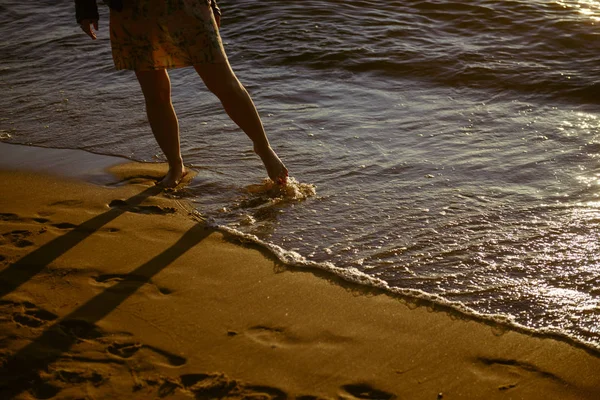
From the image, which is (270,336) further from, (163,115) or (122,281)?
(163,115)

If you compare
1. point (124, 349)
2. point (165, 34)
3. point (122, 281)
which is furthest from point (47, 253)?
point (165, 34)

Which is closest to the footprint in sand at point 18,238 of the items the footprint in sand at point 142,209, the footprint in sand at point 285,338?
the footprint in sand at point 142,209

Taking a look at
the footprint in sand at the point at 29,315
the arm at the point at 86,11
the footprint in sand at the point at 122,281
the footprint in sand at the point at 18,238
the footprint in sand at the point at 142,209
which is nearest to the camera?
the footprint in sand at the point at 29,315

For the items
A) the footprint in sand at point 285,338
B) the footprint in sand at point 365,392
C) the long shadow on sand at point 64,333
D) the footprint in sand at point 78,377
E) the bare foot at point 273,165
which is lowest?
the footprint in sand at point 365,392

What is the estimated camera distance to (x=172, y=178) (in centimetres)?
392

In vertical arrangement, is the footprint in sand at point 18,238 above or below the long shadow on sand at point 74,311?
above

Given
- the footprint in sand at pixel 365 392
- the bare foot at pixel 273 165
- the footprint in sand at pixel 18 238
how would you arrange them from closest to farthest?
the footprint in sand at pixel 365 392 < the footprint in sand at pixel 18 238 < the bare foot at pixel 273 165

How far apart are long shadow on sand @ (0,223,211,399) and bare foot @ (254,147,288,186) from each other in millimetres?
726

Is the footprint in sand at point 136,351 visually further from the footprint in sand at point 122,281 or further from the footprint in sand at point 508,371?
the footprint in sand at point 508,371

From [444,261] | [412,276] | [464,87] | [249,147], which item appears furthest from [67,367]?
[464,87]

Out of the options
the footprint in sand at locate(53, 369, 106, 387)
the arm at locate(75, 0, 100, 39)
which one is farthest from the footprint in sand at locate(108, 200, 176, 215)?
the footprint in sand at locate(53, 369, 106, 387)

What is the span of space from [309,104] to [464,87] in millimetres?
1336

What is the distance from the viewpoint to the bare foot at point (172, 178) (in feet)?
12.7

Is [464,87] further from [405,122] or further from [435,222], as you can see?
[435,222]
